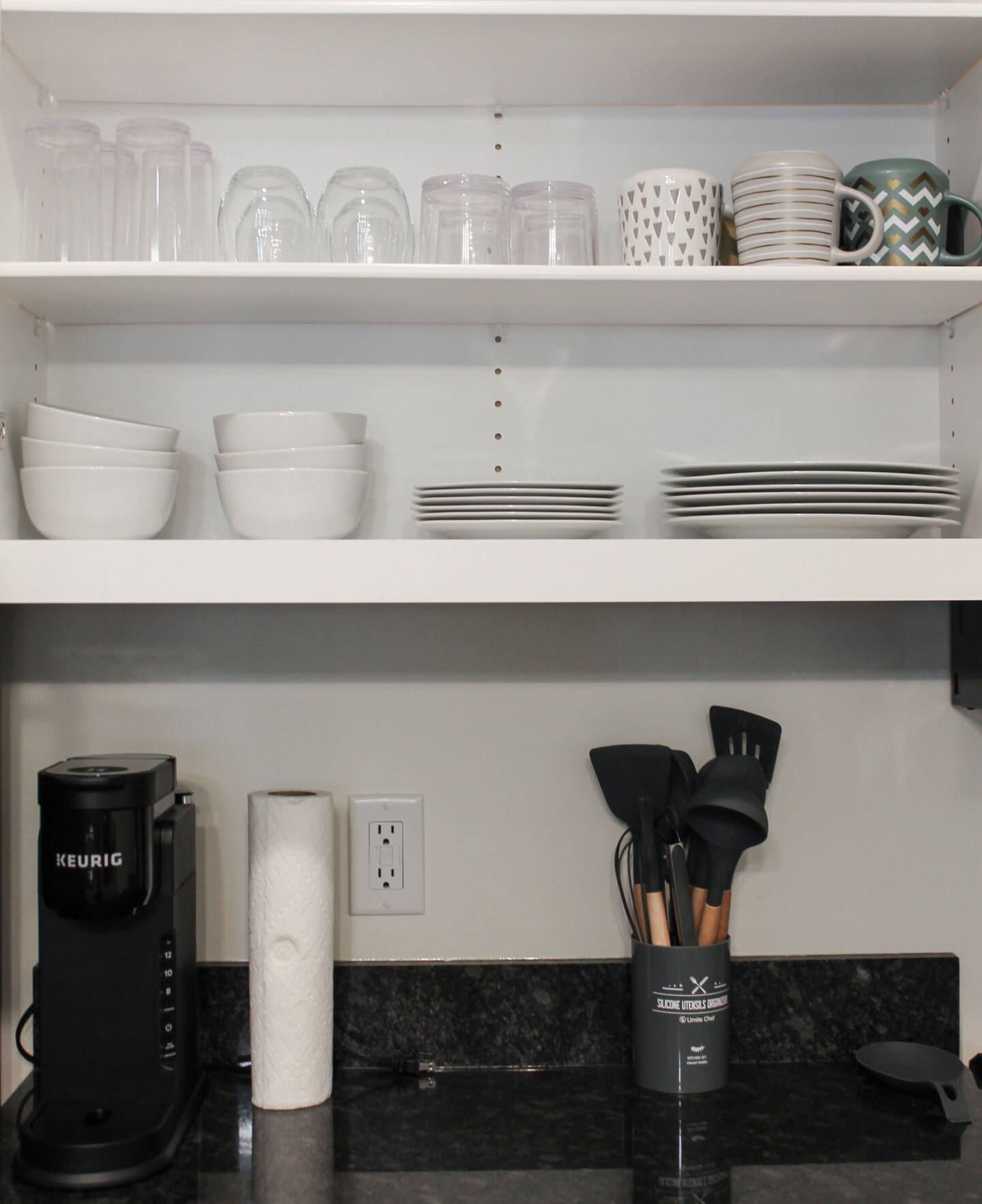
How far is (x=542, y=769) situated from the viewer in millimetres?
1338

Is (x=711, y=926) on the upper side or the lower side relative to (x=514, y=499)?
lower

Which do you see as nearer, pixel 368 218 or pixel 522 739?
pixel 368 218

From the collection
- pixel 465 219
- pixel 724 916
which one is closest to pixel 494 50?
pixel 465 219

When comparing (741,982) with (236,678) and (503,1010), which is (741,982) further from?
(236,678)

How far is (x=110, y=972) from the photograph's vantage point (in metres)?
1.12

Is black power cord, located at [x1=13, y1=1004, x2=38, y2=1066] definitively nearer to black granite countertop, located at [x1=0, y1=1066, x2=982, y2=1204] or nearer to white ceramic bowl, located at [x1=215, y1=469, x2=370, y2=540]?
black granite countertop, located at [x1=0, y1=1066, x2=982, y2=1204]

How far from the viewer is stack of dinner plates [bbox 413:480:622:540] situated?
109cm

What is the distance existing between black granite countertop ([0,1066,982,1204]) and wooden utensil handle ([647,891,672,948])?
16 cm

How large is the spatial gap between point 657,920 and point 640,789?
0.15 m

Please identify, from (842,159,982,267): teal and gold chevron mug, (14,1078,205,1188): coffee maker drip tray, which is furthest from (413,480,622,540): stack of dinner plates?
(14,1078,205,1188): coffee maker drip tray

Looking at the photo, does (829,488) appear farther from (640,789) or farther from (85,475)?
(85,475)

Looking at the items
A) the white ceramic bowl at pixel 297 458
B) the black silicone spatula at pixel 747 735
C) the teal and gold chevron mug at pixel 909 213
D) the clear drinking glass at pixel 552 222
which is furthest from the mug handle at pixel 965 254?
the white ceramic bowl at pixel 297 458

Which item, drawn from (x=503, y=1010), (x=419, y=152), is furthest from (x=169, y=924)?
(x=419, y=152)

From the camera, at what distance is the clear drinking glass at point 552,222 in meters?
1.18
